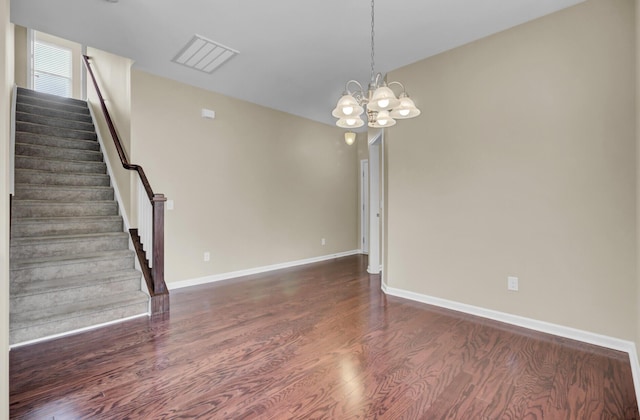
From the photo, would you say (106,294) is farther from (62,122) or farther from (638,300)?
(638,300)

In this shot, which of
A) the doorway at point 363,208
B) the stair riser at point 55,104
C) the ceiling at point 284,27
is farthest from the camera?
the doorway at point 363,208

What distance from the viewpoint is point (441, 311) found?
3.18m

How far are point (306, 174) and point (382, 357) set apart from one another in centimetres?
391

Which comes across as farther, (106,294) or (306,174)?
(306,174)

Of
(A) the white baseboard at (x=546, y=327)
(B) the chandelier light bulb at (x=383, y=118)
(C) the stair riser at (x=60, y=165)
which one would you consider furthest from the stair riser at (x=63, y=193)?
(A) the white baseboard at (x=546, y=327)

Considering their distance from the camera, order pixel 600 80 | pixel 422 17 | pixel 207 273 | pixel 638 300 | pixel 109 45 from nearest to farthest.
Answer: pixel 638 300, pixel 600 80, pixel 422 17, pixel 109 45, pixel 207 273

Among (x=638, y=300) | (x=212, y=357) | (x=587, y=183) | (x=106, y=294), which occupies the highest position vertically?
(x=587, y=183)

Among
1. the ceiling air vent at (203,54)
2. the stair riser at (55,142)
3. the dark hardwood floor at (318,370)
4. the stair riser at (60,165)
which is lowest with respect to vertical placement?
the dark hardwood floor at (318,370)

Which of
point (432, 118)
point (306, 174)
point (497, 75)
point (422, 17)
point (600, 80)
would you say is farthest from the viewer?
point (306, 174)

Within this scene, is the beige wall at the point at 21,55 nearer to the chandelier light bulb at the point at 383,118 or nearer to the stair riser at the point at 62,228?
the stair riser at the point at 62,228

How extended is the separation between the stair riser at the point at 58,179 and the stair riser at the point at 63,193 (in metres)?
0.17

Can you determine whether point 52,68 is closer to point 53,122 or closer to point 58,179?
point 53,122

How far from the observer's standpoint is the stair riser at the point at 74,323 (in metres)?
2.43

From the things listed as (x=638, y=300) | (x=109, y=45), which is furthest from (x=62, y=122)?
(x=638, y=300)
